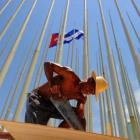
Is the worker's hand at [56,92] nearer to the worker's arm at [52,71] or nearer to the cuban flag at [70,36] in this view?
the worker's arm at [52,71]

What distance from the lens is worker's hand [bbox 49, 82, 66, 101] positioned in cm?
258

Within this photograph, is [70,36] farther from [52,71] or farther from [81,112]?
[81,112]

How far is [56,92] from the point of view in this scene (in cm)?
260

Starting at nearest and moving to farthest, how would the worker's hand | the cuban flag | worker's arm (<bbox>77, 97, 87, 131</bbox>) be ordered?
the worker's hand → worker's arm (<bbox>77, 97, 87, 131</bbox>) → the cuban flag

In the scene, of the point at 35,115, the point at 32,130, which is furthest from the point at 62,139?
the point at 35,115

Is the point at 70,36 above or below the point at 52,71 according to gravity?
above

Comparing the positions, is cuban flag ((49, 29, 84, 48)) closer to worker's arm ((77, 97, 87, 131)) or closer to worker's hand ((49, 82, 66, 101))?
worker's arm ((77, 97, 87, 131))

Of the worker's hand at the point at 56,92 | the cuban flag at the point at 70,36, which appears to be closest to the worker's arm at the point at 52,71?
the worker's hand at the point at 56,92

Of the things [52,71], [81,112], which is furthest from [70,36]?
[81,112]

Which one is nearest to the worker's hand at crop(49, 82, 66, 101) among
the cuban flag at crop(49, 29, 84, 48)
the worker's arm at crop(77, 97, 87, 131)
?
the worker's arm at crop(77, 97, 87, 131)

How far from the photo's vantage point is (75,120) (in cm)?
253

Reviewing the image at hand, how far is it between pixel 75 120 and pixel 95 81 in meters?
0.65

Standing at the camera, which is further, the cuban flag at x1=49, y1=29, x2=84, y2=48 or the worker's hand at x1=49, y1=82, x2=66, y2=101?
the cuban flag at x1=49, y1=29, x2=84, y2=48

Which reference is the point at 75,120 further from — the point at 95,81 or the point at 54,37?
the point at 54,37
